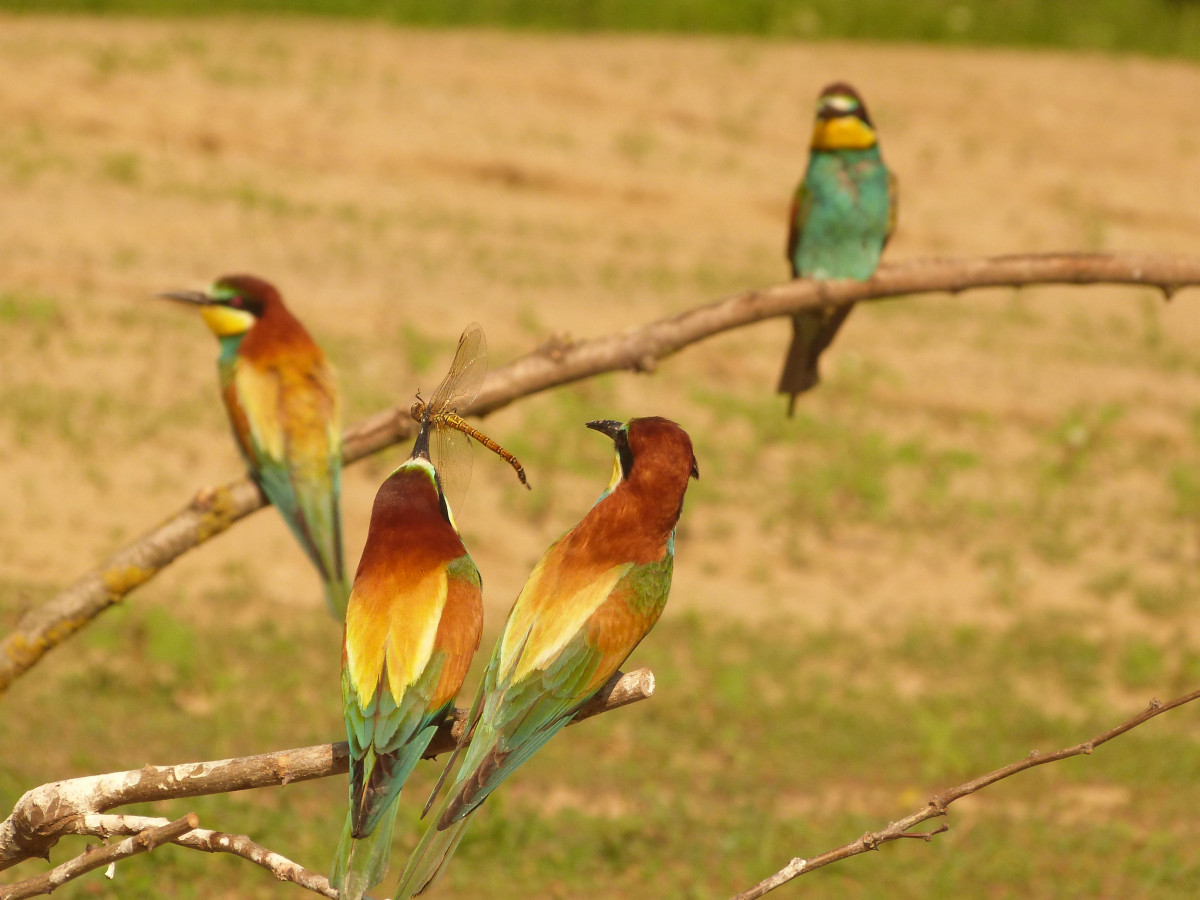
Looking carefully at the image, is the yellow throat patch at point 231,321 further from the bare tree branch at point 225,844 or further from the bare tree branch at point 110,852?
the bare tree branch at point 110,852

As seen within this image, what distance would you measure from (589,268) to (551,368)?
21.1 ft

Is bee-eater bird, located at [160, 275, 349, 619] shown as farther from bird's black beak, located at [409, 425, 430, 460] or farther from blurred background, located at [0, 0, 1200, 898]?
bird's black beak, located at [409, 425, 430, 460]

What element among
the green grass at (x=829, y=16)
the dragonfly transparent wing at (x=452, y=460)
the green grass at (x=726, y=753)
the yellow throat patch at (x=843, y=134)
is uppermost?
the green grass at (x=829, y=16)

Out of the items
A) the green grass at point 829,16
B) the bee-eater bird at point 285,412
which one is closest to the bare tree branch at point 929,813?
the bee-eater bird at point 285,412

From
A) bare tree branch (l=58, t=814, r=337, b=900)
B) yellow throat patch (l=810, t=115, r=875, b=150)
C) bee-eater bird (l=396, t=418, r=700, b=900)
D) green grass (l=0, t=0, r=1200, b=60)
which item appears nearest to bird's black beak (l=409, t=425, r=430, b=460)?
bee-eater bird (l=396, t=418, r=700, b=900)

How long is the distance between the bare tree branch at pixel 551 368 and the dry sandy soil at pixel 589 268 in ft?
9.43

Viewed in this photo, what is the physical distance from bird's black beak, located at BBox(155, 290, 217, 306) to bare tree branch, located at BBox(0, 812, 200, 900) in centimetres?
187

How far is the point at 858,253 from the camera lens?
394cm

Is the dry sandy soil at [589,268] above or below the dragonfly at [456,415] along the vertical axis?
below

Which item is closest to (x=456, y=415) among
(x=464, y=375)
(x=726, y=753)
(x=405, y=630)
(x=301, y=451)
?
(x=464, y=375)

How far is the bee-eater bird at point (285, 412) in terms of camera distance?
3457 mm

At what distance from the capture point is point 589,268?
9.27 metres

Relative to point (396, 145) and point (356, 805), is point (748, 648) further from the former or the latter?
point (396, 145)

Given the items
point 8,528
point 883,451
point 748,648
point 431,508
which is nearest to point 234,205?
point 8,528
